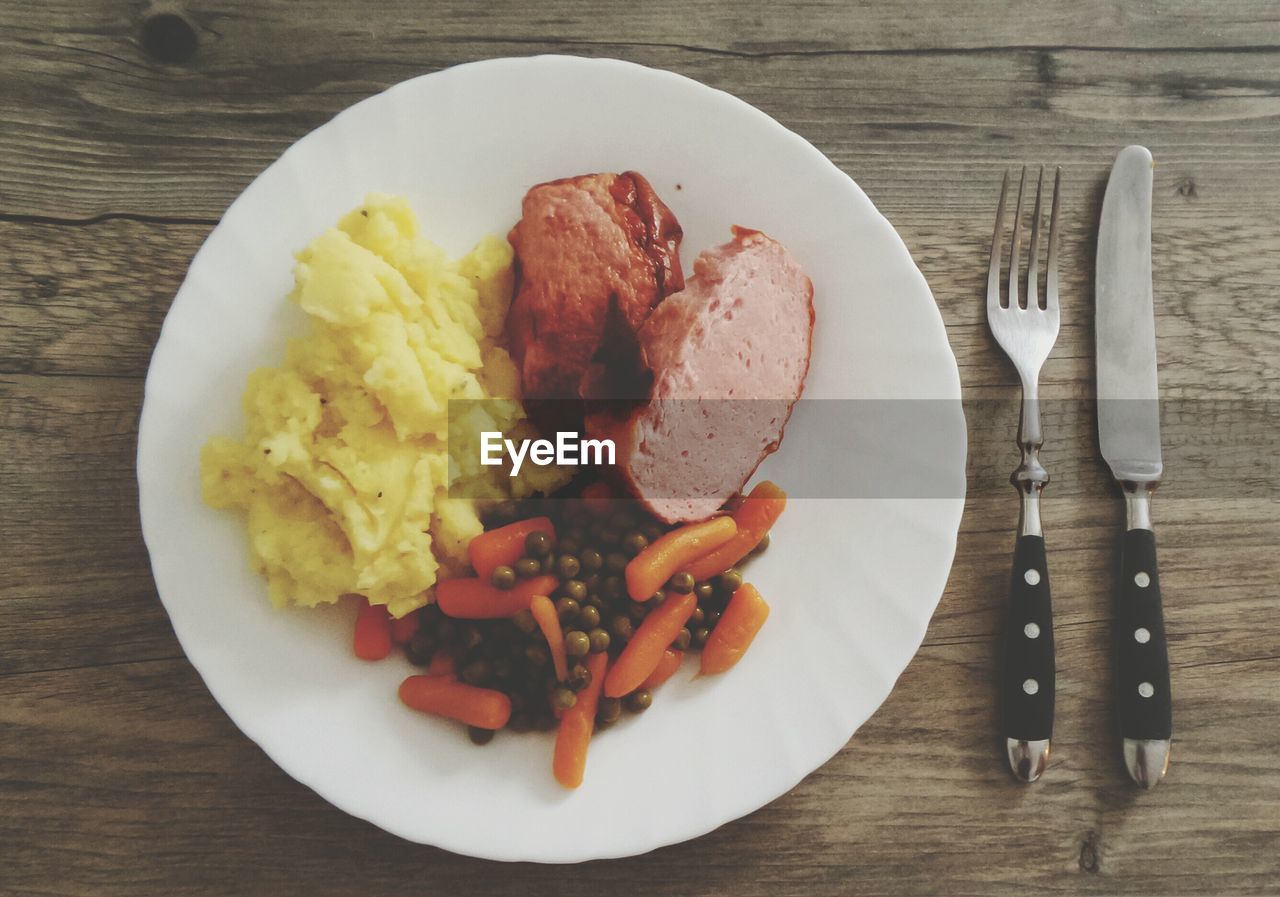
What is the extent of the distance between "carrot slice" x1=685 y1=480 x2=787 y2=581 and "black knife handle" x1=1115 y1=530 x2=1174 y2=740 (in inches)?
47.8

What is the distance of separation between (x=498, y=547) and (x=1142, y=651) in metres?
2.11

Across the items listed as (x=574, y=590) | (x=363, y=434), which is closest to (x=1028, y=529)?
(x=574, y=590)

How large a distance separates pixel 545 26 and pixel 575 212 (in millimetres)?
979

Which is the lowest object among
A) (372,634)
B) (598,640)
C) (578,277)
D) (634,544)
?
(372,634)

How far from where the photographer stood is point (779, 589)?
2621 millimetres

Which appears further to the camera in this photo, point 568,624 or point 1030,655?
point 1030,655

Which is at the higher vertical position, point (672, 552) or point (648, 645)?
point (672, 552)

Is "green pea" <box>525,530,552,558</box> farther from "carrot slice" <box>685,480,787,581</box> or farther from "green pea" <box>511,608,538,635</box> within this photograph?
"carrot slice" <box>685,480,787,581</box>

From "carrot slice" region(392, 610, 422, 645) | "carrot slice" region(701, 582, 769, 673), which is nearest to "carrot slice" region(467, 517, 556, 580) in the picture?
"carrot slice" region(392, 610, 422, 645)

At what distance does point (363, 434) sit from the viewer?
7.54 feet

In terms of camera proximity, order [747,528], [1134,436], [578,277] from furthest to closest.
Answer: [1134,436], [747,528], [578,277]

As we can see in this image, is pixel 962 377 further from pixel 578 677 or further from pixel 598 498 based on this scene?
pixel 578 677

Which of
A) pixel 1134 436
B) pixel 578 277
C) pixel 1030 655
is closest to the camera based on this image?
pixel 578 277

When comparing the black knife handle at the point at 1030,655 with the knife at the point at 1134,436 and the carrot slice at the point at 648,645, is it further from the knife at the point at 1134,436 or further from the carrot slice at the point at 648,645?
the carrot slice at the point at 648,645
